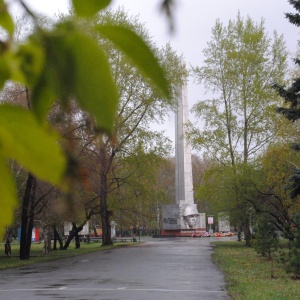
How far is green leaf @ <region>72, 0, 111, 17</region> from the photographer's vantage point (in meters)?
0.54

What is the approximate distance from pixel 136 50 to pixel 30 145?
0.14 metres

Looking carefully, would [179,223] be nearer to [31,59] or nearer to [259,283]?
[259,283]

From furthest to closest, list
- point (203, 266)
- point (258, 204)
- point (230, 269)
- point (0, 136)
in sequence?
point (258, 204)
point (203, 266)
point (230, 269)
point (0, 136)

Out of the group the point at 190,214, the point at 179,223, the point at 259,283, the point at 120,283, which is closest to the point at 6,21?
the point at 259,283

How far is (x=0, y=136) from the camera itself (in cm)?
48

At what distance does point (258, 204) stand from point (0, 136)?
36.9 metres

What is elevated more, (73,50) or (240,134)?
(240,134)

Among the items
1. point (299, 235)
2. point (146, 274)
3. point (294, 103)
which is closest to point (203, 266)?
point (146, 274)

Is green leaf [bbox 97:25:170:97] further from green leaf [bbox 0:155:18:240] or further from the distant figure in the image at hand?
the distant figure

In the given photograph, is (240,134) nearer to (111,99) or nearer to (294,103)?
(294,103)

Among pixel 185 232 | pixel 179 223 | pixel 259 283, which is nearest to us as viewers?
pixel 259 283

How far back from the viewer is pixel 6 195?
0.49 metres

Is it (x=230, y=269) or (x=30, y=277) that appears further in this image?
(x=230, y=269)

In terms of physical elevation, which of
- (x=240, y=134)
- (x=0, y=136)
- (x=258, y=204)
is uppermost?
(x=240, y=134)
